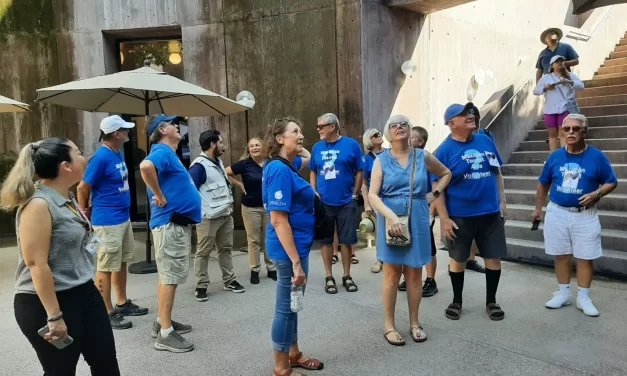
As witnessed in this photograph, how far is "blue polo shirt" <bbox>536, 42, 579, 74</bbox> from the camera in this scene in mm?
7520

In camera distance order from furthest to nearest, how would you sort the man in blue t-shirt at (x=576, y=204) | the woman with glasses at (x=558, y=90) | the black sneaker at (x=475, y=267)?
the woman with glasses at (x=558, y=90) → the black sneaker at (x=475, y=267) → the man in blue t-shirt at (x=576, y=204)

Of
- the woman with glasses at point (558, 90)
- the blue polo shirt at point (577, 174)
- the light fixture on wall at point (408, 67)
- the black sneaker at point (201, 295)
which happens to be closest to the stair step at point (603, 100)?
the woman with glasses at point (558, 90)

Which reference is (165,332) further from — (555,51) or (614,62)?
(614,62)

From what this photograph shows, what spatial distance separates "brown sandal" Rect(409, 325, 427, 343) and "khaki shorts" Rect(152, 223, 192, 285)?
1.92 metres

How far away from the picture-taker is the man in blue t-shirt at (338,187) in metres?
5.38

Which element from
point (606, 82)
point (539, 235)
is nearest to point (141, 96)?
point (539, 235)

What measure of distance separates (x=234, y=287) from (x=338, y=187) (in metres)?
1.60

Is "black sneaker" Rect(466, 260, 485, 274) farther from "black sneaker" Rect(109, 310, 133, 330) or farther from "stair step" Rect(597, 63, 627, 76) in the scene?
"stair step" Rect(597, 63, 627, 76)

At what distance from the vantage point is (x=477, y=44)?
9.85 metres

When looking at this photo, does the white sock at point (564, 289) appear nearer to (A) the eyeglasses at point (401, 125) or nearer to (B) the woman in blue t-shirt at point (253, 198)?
(A) the eyeglasses at point (401, 125)

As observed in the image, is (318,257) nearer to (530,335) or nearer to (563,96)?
(530,335)

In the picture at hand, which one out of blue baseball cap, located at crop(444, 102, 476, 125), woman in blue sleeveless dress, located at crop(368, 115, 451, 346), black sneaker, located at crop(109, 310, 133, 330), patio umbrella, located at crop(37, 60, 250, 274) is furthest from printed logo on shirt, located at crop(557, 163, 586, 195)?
black sneaker, located at crop(109, 310, 133, 330)

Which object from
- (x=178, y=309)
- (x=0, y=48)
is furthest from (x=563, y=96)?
(x=0, y=48)

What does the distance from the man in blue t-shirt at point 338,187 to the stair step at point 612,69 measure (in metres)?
8.53
